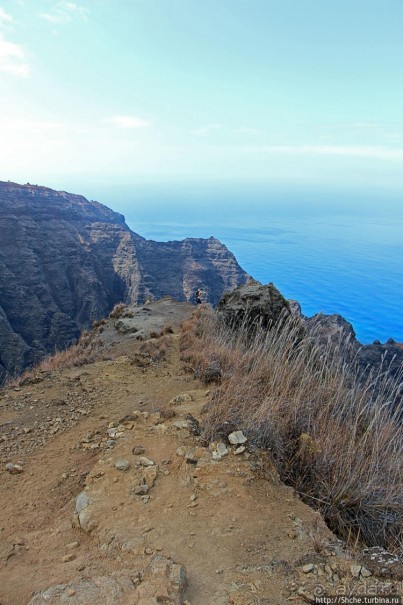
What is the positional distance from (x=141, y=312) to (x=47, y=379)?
1108 centimetres

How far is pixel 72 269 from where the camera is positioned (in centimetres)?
5847

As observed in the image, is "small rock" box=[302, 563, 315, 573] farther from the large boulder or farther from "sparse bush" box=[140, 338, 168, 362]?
the large boulder

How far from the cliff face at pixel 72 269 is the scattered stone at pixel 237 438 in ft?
130

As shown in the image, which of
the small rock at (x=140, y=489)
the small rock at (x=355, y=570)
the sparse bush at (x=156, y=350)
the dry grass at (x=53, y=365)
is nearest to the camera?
the small rock at (x=355, y=570)

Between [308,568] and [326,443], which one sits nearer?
[308,568]

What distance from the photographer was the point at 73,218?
Result: 7075 cm

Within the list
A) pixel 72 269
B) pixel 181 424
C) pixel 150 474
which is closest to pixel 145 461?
pixel 150 474

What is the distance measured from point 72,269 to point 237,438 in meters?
58.4

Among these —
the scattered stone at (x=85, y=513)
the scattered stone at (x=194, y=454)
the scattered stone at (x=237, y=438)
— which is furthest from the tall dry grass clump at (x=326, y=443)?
the scattered stone at (x=85, y=513)

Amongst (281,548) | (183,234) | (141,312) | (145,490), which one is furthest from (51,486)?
(183,234)

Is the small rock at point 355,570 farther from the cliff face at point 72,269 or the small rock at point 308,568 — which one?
the cliff face at point 72,269

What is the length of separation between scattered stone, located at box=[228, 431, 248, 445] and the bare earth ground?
0.10m

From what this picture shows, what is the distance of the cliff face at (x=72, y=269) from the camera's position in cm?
4753

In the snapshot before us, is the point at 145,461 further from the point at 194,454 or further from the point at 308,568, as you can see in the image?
the point at 308,568
